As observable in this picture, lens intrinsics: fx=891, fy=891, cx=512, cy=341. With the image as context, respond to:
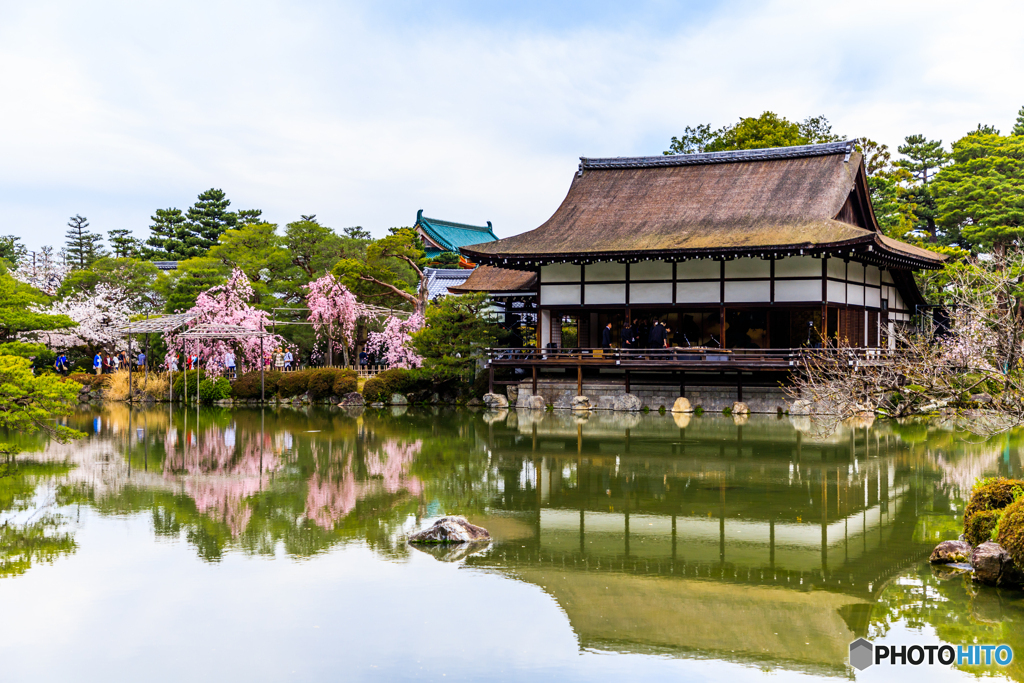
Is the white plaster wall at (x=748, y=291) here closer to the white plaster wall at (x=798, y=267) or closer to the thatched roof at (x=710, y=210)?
the white plaster wall at (x=798, y=267)

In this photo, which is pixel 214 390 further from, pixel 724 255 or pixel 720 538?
pixel 720 538

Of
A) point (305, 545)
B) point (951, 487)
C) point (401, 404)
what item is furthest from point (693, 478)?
point (401, 404)

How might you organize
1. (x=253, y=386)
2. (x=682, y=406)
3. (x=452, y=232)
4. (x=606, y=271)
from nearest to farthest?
(x=682, y=406) < (x=606, y=271) < (x=253, y=386) < (x=452, y=232)

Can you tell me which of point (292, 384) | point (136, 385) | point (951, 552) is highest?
point (292, 384)

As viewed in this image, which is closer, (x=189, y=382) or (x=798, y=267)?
(x=798, y=267)

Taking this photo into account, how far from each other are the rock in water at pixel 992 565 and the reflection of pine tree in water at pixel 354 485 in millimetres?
6574

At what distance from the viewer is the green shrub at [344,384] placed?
29.3 metres

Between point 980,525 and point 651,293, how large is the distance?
57.8ft

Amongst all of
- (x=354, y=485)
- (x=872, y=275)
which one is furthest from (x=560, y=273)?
(x=354, y=485)

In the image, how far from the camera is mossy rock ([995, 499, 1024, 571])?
23.8 ft

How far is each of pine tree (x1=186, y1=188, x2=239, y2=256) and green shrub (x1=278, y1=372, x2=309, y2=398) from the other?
23653 mm

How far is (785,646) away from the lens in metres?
6.43

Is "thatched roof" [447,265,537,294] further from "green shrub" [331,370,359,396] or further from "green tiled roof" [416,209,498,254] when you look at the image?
"green tiled roof" [416,209,498,254]

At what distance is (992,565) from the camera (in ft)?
24.7
